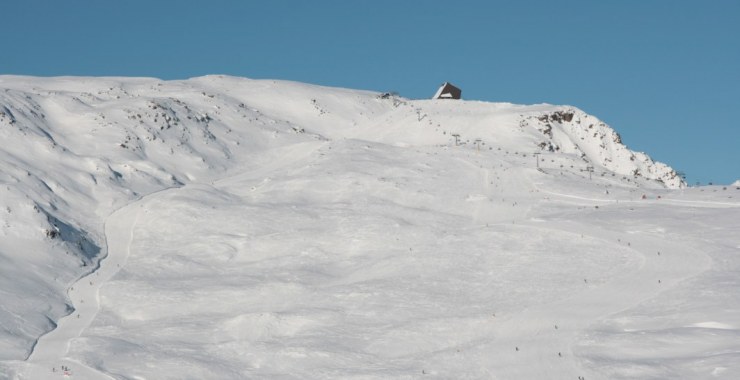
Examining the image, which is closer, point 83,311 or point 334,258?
point 83,311

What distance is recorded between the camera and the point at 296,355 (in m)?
31.2

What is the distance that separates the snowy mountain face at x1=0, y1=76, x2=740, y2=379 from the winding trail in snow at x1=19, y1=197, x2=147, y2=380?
0.53 feet

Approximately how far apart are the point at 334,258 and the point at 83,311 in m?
12.4

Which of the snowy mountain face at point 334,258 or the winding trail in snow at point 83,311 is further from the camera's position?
the snowy mountain face at point 334,258

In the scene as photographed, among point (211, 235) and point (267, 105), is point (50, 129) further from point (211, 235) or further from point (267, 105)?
point (267, 105)

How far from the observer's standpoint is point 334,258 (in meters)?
44.5

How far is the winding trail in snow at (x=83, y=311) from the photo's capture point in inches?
1134

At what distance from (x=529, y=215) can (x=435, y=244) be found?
27.1 feet

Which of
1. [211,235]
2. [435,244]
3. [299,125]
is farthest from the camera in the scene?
[299,125]

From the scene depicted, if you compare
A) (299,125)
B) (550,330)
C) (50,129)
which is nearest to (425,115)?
(299,125)

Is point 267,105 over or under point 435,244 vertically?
over

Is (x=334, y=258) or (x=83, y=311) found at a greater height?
(x=334, y=258)

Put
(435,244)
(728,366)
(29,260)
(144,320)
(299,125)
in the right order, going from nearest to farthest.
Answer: (728,366), (144,320), (29,260), (435,244), (299,125)

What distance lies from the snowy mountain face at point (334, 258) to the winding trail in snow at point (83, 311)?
0.16 m
